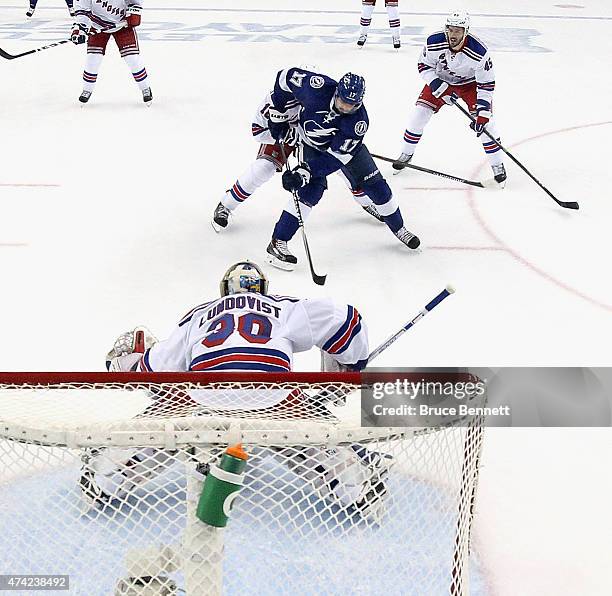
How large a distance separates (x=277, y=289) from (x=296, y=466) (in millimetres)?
2050

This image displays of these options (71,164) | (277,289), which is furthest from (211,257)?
(71,164)

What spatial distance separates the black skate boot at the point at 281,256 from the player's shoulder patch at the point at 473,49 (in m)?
1.52

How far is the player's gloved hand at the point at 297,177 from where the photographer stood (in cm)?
362

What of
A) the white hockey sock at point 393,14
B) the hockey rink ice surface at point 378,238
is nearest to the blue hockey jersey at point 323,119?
the hockey rink ice surface at point 378,238

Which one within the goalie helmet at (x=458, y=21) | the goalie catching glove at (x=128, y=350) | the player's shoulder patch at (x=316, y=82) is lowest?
the goalie catching glove at (x=128, y=350)

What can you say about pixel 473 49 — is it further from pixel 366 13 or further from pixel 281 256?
pixel 366 13

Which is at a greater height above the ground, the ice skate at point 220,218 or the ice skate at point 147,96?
the ice skate at point 220,218

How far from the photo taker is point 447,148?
5.48 metres

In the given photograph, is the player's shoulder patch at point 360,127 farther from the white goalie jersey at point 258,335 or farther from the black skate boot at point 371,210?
the white goalie jersey at point 258,335

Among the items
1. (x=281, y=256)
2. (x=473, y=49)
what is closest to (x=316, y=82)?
(x=281, y=256)

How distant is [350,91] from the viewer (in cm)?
331

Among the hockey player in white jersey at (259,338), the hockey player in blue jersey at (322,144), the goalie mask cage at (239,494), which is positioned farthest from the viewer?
the hockey player in blue jersey at (322,144)

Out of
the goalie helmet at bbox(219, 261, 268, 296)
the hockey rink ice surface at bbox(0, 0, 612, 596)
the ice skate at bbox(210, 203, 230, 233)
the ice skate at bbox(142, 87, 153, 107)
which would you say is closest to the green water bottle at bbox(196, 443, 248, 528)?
the hockey rink ice surface at bbox(0, 0, 612, 596)

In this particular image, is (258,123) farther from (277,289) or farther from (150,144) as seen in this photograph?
(150,144)
